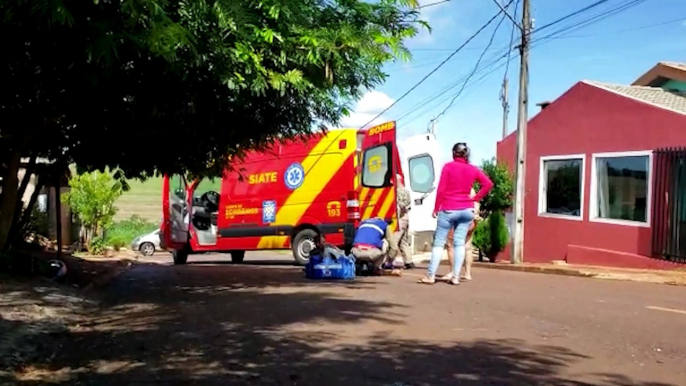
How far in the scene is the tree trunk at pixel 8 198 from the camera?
10711 mm

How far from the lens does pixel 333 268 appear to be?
1095cm

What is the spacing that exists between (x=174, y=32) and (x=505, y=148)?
16075mm

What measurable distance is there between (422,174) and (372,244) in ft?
24.9

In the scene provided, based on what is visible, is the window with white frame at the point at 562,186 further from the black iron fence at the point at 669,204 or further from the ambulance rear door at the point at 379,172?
the ambulance rear door at the point at 379,172

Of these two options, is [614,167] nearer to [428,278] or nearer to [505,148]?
[505,148]

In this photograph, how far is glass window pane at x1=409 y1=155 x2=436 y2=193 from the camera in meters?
18.5

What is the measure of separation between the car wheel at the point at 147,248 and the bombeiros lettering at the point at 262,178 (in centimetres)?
1496

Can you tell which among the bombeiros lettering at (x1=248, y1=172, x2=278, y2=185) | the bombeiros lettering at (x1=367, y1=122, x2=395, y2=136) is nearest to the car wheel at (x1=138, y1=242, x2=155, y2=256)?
the bombeiros lettering at (x1=248, y1=172, x2=278, y2=185)

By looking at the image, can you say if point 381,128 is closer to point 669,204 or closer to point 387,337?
point 669,204

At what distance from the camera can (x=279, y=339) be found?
6203mm

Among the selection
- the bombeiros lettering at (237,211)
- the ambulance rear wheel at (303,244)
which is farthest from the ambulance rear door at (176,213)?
the ambulance rear wheel at (303,244)

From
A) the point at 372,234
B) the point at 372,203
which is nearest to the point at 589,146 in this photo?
the point at 372,203

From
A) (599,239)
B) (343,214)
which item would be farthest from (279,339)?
(599,239)

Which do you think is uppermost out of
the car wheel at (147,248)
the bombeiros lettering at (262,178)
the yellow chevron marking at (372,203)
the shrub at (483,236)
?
the bombeiros lettering at (262,178)
